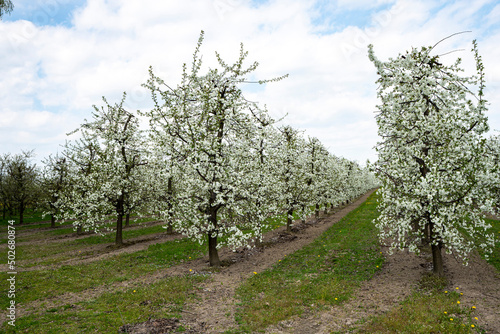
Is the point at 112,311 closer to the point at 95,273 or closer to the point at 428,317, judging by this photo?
the point at 95,273

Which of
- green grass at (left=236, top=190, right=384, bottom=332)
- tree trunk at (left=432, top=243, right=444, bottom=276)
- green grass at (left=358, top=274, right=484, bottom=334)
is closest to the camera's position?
green grass at (left=358, top=274, right=484, bottom=334)

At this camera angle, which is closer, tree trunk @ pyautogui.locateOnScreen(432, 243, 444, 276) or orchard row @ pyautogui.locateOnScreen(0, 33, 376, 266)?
tree trunk @ pyautogui.locateOnScreen(432, 243, 444, 276)

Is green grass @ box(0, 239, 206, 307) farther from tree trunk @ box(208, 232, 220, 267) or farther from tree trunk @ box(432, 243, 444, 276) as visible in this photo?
tree trunk @ box(432, 243, 444, 276)

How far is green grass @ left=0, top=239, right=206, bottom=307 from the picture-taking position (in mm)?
14321

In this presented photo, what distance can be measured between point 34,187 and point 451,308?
49.6m

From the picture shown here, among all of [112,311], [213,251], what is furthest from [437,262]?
[112,311]

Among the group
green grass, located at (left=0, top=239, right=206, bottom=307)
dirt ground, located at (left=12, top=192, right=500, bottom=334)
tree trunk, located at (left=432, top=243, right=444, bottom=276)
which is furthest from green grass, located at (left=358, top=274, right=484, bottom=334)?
green grass, located at (left=0, top=239, right=206, bottom=307)

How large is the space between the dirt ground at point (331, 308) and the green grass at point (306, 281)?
0.48m

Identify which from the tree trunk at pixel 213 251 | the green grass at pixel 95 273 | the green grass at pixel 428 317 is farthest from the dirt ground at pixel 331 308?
the green grass at pixel 95 273

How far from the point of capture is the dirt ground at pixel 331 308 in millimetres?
10039

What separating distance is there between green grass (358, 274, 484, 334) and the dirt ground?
1.30 feet

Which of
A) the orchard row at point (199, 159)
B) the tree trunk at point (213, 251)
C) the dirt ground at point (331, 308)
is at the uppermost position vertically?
the orchard row at point (199, 159)

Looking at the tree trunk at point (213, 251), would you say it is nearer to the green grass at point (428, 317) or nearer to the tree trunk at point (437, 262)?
the green grass at point (428, 317)

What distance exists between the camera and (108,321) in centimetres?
1059
